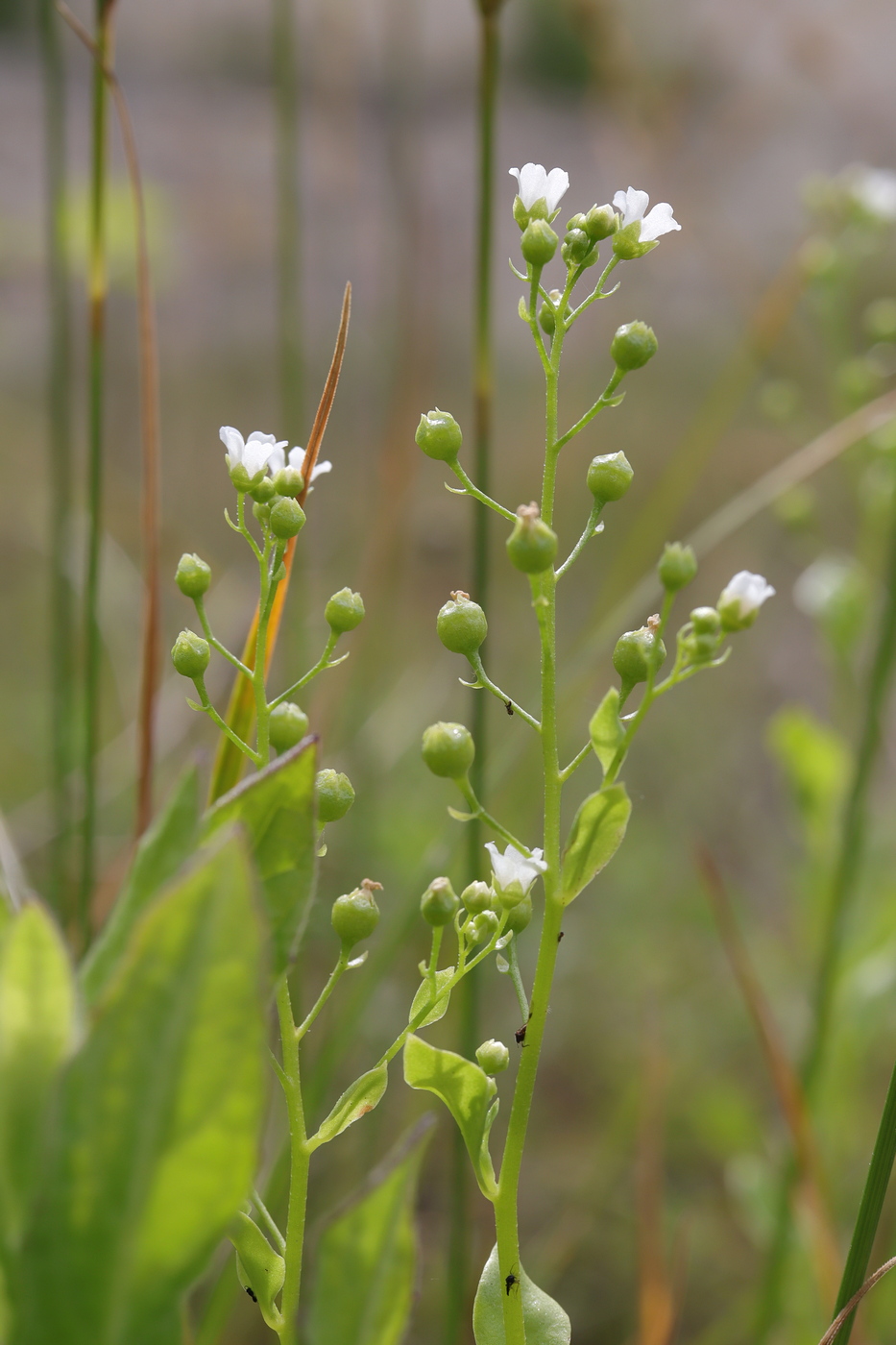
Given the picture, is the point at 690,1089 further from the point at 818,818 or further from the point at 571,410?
the point at 571,410

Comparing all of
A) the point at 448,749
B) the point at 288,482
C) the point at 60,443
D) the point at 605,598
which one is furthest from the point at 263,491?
the point at 605,598

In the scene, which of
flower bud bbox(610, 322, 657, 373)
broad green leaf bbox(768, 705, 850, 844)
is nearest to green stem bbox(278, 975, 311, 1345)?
flower bud bbox(610, 322, 657, 373)

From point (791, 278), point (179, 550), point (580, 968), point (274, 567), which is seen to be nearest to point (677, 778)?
point (580, 968)

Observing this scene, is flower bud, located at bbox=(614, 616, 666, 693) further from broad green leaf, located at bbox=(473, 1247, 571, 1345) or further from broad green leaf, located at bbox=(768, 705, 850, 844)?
broad green leaf, located at bbox=(768, 705, 850, 844)

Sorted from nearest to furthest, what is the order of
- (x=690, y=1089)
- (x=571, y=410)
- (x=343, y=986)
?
(x=343, y=986) → (x=690, y=1089) → (x=571, y=410)

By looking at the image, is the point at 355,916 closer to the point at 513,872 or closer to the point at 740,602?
the point at 513,872

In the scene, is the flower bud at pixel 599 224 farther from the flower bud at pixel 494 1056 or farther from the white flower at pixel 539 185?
the flower bud at pixel 494 1056

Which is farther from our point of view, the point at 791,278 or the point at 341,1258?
the point at 791,278
